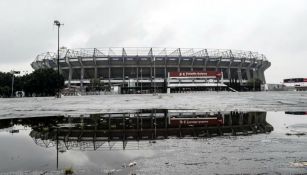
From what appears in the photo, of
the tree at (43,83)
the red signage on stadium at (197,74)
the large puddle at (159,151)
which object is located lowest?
the large puddle at (159,151)

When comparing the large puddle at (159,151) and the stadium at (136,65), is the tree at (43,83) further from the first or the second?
the large puddle at (159,151)

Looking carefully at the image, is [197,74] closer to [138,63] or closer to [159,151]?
[138,63]


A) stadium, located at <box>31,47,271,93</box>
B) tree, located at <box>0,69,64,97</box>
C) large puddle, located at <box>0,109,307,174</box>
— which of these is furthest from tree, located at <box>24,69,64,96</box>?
→ large puddle, located at <box>0,109,307,174</box>

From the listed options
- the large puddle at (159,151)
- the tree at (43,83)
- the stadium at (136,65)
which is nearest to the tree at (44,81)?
the tree at (43,83)

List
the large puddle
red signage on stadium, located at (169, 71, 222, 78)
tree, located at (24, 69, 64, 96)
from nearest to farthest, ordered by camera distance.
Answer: the large puddle, tree, located at (24, 69, 64, 96), red signage on stadium, located at (169, 71, 222, 78)

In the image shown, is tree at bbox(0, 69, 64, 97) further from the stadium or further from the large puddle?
the large puddle

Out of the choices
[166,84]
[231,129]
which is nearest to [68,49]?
[166,84]

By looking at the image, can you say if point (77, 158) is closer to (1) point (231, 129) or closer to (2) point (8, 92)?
(1) point (231, 129)

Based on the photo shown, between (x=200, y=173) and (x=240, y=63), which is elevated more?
(x=240, y=63)

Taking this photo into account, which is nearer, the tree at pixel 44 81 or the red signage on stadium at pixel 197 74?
the tree at pixel 44 81

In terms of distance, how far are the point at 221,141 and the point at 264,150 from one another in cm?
134

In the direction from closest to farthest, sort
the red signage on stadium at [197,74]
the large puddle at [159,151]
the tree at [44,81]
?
the large puddle at [159,151] → the tree at [44,81] → the red signage on stadium at [197,74]

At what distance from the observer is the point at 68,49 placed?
12725 centimetres

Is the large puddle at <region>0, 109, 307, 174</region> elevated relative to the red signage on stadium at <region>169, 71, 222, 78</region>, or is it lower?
lower
